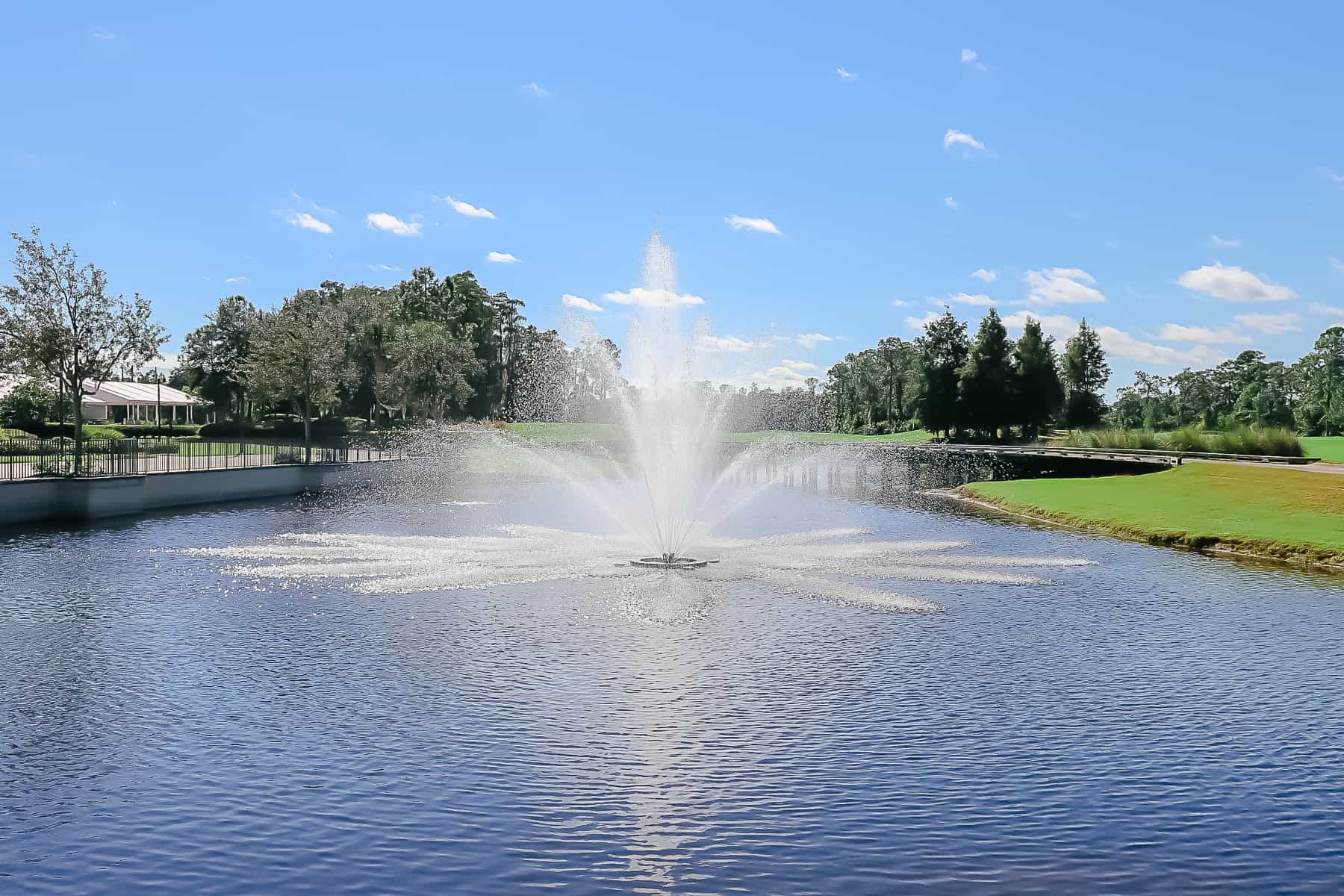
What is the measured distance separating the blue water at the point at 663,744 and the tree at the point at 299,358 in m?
52.7

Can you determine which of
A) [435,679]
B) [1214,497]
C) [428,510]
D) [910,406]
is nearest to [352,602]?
[435,679]

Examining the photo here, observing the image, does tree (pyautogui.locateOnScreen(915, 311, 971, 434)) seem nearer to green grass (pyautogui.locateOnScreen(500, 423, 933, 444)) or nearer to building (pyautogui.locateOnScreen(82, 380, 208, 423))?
green grass (pyautogui.locateOnScreen(500, 423, 933, 444))

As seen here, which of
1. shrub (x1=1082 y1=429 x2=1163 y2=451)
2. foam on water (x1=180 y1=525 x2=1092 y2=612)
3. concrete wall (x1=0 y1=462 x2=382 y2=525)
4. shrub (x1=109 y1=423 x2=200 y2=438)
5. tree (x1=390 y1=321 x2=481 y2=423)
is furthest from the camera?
tree (x1=390 y1=321 x2=481 y2=423)

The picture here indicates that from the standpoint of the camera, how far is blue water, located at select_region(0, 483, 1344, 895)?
11.3 metres

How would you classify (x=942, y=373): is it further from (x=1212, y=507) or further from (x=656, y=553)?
(x=656, y=553)

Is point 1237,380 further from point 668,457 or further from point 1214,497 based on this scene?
point 668,457

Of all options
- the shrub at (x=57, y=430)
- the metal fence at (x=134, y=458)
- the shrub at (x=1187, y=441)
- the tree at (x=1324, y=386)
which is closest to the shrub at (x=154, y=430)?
the shrub at (x=57, y=430)

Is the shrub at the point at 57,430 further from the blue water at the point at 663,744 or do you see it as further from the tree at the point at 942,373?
the tree at the point at 942,373

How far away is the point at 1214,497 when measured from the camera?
163 feet

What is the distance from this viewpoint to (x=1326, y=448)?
316 feet

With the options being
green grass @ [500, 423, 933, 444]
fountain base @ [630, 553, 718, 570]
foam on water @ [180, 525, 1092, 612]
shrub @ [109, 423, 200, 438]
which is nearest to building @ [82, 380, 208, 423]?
shrub @ [109, 423, 200, 438]

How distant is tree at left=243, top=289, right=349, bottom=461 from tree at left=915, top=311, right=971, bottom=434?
71722 mm

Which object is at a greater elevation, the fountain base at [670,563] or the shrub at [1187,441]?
the shrub at [1187,441]

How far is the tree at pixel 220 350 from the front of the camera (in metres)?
133
